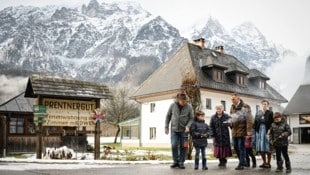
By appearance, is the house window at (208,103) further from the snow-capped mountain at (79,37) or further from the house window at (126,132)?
the house window at (126,132)

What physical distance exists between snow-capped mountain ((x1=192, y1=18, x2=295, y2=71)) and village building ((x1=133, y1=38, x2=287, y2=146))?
5.64ft

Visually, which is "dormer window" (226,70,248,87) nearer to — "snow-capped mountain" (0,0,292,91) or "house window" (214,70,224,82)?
"house window" (214,70,224,82)

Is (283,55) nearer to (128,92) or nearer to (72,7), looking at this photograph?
(72,7)

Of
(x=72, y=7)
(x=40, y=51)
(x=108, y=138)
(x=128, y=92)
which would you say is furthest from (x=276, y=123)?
(x=108, y=138)

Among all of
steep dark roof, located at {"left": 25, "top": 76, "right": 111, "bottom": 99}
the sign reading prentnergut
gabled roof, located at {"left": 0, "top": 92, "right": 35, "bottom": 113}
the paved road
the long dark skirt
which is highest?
steep dark roof, located at {"left": 25, "top": 76, "right": 111, "bottom": 99}

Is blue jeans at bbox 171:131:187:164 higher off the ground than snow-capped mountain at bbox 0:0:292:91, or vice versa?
snow-capped mountain at bbox 0:0:292:91

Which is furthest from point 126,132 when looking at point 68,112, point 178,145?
point 178,145

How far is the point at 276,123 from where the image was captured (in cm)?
861

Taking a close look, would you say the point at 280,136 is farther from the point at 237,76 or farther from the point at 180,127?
the point at 237,76

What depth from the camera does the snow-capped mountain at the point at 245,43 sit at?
28.5 metres

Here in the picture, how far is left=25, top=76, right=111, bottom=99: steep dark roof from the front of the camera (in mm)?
12383

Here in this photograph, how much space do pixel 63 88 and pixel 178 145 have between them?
5.47m

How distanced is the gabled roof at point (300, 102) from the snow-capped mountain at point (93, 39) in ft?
17.6

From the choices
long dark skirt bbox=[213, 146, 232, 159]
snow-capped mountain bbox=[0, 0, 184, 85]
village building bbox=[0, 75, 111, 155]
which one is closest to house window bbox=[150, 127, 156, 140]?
snow-capped mountain bbox=[0, 0, 184, 85]
